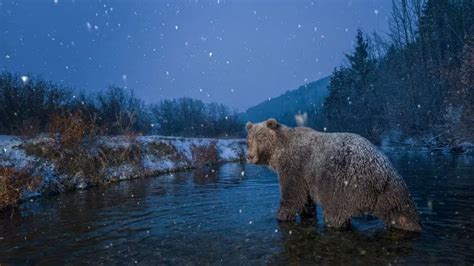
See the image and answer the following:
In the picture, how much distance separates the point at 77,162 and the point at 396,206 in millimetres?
19406

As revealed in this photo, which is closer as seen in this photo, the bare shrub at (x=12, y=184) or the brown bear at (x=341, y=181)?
the brown bear at (x=341, y=181)

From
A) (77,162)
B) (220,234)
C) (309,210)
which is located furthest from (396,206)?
(77,162)

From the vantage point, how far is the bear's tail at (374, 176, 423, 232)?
7.76 meters

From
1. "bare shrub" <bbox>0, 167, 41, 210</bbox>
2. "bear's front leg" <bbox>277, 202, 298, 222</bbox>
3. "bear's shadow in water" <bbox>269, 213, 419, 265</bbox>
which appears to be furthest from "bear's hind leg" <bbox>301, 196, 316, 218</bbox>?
A: "bare shrub" <bbox>0, 167, 41, 210</bbox>

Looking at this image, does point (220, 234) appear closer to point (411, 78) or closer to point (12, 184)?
point (12, 184)

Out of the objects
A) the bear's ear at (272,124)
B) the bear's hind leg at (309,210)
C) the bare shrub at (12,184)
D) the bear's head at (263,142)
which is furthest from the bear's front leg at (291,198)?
the bare shrub at (12,184)

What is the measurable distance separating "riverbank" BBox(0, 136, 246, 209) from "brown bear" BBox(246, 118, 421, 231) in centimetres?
1131


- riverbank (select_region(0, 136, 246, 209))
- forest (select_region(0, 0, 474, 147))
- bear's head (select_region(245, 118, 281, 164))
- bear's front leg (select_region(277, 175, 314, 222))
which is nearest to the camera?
bear's front leg (select_region(277, 175, 314, 222))

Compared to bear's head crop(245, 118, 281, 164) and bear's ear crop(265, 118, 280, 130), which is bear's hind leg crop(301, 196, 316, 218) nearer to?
bear's head crop(245, 118, 281, 164)

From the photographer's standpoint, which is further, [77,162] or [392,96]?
[392,96]

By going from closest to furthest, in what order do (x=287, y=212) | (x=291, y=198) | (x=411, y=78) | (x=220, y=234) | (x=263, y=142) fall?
(x=220, y=234) → (x=291, y=198) → (x=287, y=212) → (x=263, y=142) → (x=411, y=78)

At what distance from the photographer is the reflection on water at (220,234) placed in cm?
757

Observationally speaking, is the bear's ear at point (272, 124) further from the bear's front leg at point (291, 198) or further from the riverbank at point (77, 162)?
the riverbank at point (77, 162)

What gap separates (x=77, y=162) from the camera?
74.5ft
